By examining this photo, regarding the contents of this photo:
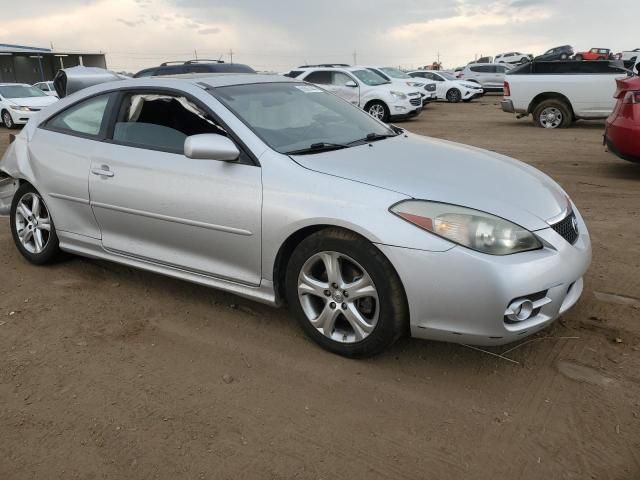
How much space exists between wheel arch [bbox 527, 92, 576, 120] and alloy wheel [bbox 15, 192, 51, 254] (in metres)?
12.2

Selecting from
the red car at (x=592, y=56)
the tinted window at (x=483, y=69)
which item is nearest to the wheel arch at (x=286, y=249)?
the red car at (x=592, y=56)

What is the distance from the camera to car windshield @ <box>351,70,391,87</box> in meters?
16.6

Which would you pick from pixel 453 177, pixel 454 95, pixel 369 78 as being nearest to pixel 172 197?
pixel 453 177

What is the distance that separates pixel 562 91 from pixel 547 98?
0.48 m

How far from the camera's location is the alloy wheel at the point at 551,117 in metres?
13.8

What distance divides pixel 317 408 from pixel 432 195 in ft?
3.93

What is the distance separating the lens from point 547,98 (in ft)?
45.5

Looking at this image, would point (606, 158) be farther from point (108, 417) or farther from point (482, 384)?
point (108, 417)

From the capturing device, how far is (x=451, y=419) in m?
2.67

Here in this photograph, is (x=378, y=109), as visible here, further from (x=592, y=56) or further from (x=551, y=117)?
(x=592, y=56)

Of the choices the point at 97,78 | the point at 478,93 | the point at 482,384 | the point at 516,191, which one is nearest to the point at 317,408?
the point at 482,384

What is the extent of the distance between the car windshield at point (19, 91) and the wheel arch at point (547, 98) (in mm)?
15158

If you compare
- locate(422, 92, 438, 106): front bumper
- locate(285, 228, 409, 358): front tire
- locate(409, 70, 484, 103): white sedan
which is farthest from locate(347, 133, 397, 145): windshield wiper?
locate(409, 70, 484, 103): white sedan

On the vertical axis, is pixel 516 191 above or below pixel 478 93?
above
